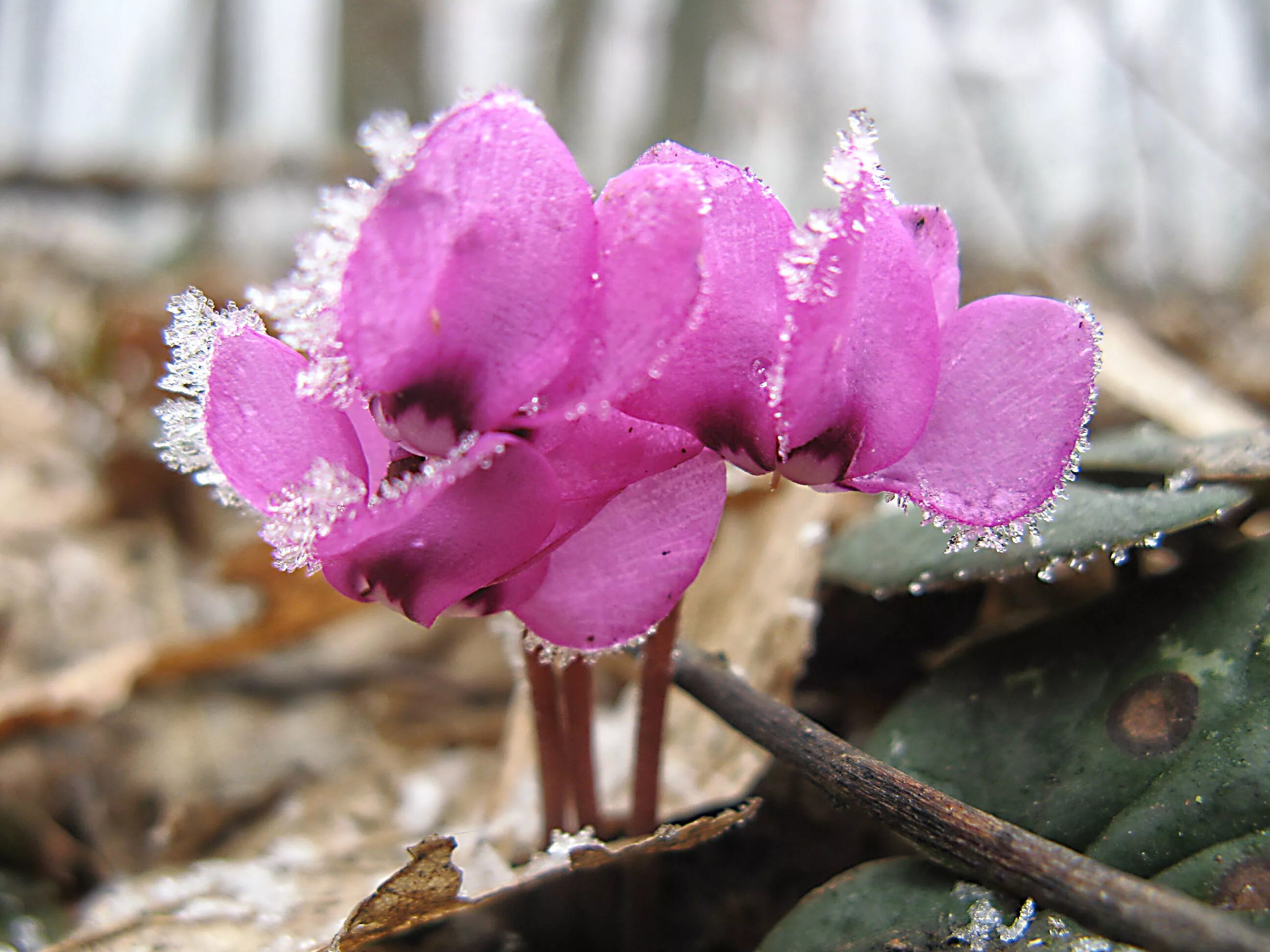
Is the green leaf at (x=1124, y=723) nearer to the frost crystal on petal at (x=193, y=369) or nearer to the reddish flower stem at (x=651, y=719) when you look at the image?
the reddish flower stem at (x=651, y=719)

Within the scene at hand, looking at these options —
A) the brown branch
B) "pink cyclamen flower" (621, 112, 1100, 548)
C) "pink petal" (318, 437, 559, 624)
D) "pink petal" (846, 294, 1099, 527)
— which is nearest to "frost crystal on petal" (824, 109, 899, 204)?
"pink cyclamen flower" (621, 112, 1100, 548)

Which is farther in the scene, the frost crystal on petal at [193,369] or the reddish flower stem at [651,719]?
the reddish flower stem at [651,719]

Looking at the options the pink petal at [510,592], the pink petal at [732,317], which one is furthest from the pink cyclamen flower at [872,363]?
the pink petal at [510,592]

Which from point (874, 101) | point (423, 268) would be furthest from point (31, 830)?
point (874, 101)

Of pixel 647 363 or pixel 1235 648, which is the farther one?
pixel 1235 648

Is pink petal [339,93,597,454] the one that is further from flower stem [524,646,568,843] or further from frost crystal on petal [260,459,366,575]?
flower stem [524,646,568,843]

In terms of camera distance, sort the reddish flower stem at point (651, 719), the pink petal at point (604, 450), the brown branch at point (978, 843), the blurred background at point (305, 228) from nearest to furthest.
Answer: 1. the brown branch at point (978, 843)
2. the pink petal at point (604, 450)
3. the reddish flower stem at point (651, 719)
4. the blurred background at point (305, 228)

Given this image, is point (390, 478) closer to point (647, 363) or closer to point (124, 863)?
point (647, 363)
